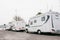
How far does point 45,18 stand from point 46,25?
0.86 m

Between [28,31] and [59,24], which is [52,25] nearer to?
[59,24]

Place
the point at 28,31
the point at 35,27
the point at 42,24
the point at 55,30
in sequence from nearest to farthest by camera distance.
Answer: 1. the point at 55,30
2. the point at 42,24
3. the point at 35,27
4. the point at 28,31

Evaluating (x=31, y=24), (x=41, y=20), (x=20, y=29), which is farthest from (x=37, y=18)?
(x=20, y=29)

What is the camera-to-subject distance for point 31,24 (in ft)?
74.3

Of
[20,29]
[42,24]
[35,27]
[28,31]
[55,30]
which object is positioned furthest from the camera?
[20,29]

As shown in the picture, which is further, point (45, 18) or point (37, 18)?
point (37, 18)

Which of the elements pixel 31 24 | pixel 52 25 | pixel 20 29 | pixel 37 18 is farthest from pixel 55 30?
pixel 20 29

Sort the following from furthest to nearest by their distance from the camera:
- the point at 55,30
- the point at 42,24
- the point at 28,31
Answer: the point at 28,31 → the point at 42,24 → the point at 55,30

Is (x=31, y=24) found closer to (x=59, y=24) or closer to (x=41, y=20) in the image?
(x=41, y=20)

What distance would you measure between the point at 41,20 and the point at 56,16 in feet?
6.89

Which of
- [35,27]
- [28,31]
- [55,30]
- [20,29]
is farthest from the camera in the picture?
[20,29]

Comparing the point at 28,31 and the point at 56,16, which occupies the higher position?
the point at 56,16

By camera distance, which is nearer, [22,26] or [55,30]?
[55,30]

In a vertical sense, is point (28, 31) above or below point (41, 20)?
below
